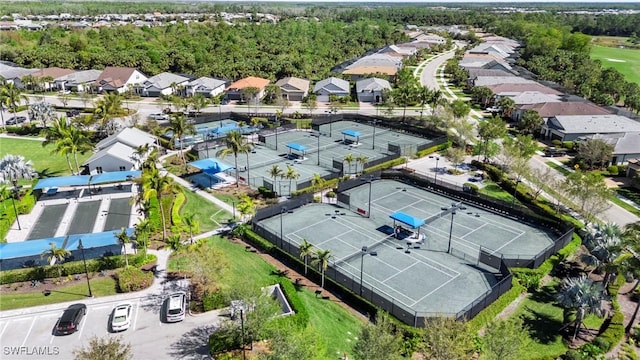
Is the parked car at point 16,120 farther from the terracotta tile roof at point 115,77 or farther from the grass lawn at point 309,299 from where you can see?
the grass lawn at point 309,299

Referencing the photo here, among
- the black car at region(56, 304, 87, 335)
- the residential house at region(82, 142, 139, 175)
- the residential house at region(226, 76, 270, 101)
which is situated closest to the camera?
the black car at region(56, 304, 87, 335)

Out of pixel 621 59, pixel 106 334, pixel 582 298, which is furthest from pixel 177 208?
pixel 621 59

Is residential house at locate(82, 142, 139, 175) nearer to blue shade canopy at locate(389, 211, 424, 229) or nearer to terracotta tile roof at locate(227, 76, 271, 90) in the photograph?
blue shade canopy at locate(389, 211, 424, 229)

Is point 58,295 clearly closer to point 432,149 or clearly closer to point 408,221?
point 408,221

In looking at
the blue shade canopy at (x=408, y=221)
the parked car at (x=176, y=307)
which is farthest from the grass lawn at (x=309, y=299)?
the blue shade canopy at (x=408, y=221)

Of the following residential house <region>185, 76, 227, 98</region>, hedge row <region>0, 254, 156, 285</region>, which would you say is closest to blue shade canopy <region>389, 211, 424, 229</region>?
hedge row <region>0, 254, 156, 285</region>

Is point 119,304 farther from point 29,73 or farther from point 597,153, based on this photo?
point 29,73
